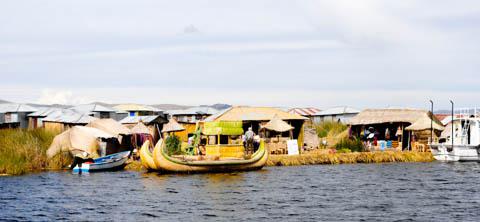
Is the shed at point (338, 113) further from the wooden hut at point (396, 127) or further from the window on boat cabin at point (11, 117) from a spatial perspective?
the window on boat cabin at point (11, 117)

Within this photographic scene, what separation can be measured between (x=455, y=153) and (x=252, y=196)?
28064mm

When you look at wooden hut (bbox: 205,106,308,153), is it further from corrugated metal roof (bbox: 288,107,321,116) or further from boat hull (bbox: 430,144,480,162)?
corrugated metal roof (bbox: 288,107,321,116)

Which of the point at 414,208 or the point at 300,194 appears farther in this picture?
the point at 300,194

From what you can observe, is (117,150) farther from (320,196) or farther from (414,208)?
(414,208)

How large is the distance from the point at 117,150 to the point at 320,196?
79.0 feet

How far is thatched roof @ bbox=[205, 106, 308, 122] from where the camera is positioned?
61094mm

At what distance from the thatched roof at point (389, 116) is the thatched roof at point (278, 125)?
9743 mm

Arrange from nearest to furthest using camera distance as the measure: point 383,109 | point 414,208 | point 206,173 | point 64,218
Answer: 1. point 64,218
2. point 414,208
3. point 206,173
4. point 383,109

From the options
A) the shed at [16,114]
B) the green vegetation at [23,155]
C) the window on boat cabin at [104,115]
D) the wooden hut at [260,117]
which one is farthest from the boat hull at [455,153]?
the shed at [16,114]

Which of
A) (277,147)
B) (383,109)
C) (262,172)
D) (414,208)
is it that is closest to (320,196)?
(414,208)

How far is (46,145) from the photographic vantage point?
50.3m

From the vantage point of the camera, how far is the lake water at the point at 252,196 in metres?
29.2

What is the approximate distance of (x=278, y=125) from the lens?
5709 cm

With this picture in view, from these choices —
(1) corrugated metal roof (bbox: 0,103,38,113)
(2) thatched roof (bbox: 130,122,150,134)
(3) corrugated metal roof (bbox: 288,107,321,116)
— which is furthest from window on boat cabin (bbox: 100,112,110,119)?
(2) thatched roof (bbox: 130,122,150,134)
